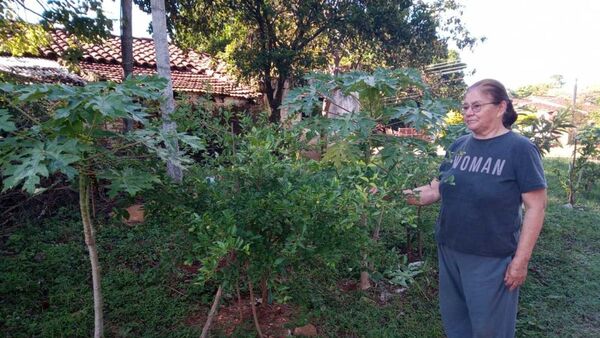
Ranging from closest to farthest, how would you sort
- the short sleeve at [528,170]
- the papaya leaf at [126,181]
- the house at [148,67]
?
the papaya leaf at [126,181] → the short sleeve at [528,170] → the house at [148,67]

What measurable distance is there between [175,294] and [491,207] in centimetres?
244

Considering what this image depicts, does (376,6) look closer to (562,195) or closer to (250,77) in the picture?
(250,77)

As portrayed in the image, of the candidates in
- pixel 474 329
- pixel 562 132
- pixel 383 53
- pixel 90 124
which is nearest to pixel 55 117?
pixel 90 124

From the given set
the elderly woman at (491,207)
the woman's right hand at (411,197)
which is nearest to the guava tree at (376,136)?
the woman's right hand at (411,197)

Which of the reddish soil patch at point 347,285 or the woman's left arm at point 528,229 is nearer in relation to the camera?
the woman's left arm at point 528,229

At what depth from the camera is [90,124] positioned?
1.60m

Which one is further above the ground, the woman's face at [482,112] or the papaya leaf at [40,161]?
the woman's face at [482,112]

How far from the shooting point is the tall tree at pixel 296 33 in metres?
8.30

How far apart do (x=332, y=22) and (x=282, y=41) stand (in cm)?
118

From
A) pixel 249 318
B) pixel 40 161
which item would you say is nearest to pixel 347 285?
pixel 249 318

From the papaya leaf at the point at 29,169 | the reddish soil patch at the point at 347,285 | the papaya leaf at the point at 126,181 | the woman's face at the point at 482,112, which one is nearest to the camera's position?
the papaya leaf at the point at 29,169

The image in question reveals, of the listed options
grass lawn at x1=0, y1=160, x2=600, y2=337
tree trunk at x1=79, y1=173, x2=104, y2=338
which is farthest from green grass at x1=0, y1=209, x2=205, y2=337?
tree trunk at x1=79, y1=173, x2=104, y2=338

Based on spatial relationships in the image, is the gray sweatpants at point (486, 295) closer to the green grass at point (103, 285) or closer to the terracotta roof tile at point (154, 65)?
the green grass at point (103, 285)

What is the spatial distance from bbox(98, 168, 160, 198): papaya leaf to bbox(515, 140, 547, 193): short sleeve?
1.60m
